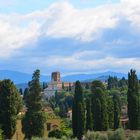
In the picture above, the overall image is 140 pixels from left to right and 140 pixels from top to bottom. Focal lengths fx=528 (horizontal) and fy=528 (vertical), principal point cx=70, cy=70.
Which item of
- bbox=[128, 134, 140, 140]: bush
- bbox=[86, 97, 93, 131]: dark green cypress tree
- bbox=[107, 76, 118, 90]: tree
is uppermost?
bbox=[107, 76, 118, 90]: tree

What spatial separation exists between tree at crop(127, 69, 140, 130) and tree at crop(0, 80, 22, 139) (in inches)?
692

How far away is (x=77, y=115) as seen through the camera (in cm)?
5884

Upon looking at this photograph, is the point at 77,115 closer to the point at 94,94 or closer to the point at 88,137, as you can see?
the point at 94,94

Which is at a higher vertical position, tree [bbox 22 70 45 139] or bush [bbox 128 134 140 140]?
tree [bbox 22 70 45 139]

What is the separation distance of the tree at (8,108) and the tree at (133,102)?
1758 centimetres

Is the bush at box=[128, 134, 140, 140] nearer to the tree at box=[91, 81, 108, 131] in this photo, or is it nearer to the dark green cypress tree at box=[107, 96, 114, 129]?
the tree at box=[91, 81, 108, 131]

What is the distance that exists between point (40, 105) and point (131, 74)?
639 inches

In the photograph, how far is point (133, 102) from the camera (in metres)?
60.0

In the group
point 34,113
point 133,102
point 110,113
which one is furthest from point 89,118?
point 34,113

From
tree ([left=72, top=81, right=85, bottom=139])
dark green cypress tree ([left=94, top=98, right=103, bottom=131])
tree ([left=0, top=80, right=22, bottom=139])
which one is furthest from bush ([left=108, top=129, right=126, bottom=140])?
dark green cypress tree ([left=94, top=98, right=103, bottom=131])

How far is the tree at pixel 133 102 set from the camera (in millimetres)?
58966

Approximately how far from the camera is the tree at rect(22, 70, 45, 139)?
4725 centimetres

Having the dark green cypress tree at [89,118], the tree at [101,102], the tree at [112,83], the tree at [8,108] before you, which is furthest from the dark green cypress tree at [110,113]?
the tree at [112,83]

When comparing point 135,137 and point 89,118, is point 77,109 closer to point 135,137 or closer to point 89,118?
point 89,118
